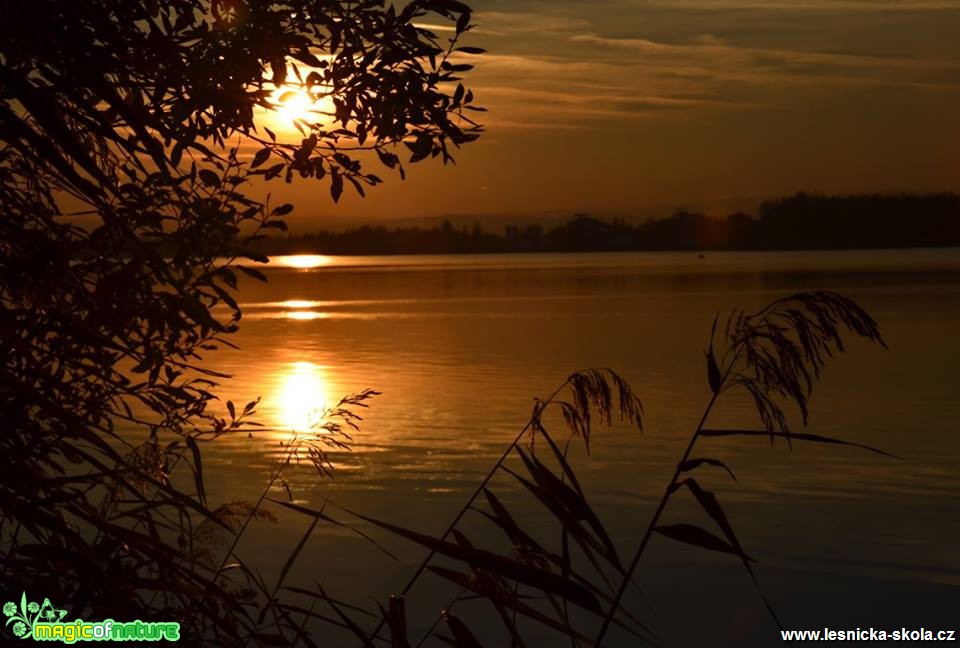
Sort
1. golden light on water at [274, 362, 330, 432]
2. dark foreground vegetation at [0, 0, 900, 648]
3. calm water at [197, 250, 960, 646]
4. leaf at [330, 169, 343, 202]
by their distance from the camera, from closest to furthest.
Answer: dark foreground vegetation at [0, 0, 900, 648]
leaf at [330, 169, 343, 202]
calm water at [197, 250, 960, 646]
golden light on water at [274, 362, 330, 432]

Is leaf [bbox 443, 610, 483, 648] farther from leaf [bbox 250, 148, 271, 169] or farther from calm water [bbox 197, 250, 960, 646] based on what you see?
calm water [bbox 197, 250, 960, 646]

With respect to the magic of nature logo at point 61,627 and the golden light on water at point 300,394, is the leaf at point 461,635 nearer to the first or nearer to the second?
the magic of nature logo at point 61,627

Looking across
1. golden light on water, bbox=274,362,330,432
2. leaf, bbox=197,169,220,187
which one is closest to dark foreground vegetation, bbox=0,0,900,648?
leaf, bbox=197,169,220,187

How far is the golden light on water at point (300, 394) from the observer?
65.8ft

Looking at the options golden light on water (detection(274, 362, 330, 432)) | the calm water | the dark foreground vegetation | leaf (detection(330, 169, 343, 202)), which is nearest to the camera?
the dark foreground vegetation

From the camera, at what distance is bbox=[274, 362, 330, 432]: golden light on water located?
65.8 feet

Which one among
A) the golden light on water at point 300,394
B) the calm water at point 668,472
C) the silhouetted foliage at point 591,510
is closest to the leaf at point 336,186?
the silhouetted foliage at point 591,510

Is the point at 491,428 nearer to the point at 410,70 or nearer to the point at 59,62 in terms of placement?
the point at 410,70

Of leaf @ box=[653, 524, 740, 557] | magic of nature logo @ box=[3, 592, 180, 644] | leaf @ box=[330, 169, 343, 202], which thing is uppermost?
leaf @ box=[330, 169, 343, 202]

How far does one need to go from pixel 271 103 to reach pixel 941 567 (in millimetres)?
8251

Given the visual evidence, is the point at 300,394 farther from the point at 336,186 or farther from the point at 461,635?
the point at 461,635

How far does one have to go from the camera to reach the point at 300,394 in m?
24.0

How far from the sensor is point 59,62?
2.10 metres

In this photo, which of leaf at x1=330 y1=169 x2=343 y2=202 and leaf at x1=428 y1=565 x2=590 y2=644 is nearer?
leaf at x1=428 y1=565 x2=590 y2=644
